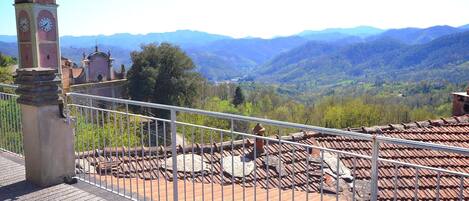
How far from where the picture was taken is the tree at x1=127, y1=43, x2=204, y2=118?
35250 mm

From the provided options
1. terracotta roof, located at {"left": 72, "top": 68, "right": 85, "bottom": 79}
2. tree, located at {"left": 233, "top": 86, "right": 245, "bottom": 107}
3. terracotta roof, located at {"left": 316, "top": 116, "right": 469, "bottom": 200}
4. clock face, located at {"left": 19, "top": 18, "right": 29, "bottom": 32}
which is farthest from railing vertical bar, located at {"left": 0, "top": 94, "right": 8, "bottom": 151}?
tree, located at {"left": 233, "top": 86, "right": 245, "bottom": 107}

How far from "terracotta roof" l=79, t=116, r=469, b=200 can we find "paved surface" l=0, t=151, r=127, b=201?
1.10 ft

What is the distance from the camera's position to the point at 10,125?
251 inches

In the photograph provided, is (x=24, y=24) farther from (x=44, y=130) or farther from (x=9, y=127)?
(x=44, y=130)

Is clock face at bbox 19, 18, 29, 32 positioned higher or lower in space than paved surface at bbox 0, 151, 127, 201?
higher

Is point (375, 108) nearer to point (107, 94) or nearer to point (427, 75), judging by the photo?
point (107, 94)

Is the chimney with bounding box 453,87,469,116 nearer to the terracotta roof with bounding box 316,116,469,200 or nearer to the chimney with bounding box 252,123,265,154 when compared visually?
the terracotta roof with bounding box 316,116,469,200

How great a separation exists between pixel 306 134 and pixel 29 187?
5.05 metres

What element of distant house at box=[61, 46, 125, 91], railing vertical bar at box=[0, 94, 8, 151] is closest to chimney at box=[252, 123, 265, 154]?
railing vertical bar at box=[0, 94, 8, 151]

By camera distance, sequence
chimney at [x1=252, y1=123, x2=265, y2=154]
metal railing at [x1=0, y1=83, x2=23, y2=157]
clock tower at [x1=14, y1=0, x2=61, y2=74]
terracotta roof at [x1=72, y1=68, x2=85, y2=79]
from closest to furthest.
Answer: metal railing at [x1=0, y1=83, x2=23, y2=157] < chimney at [x1=252, y1=123, x2=265, y2=154] < clock tower at [x1=14, y1=0, x2=61, y2=74] < terracotta roof at [x1=72, y1=68, x2=85, y2=79]

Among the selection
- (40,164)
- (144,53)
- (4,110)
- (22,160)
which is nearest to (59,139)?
(40,164)

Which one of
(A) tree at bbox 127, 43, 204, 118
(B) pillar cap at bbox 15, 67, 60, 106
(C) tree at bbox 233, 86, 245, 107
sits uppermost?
(B) pillar cap at bbox 15, 67, 60, 106

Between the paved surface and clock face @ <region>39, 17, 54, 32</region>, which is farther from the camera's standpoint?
clock face @ <region>39, 17, 54, 32</region>

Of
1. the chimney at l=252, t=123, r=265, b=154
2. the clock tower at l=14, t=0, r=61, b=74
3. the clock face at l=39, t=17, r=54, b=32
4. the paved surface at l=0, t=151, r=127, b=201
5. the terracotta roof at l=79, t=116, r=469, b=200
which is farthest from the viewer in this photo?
the clock face at l=39, t=17, r=54, b=32
